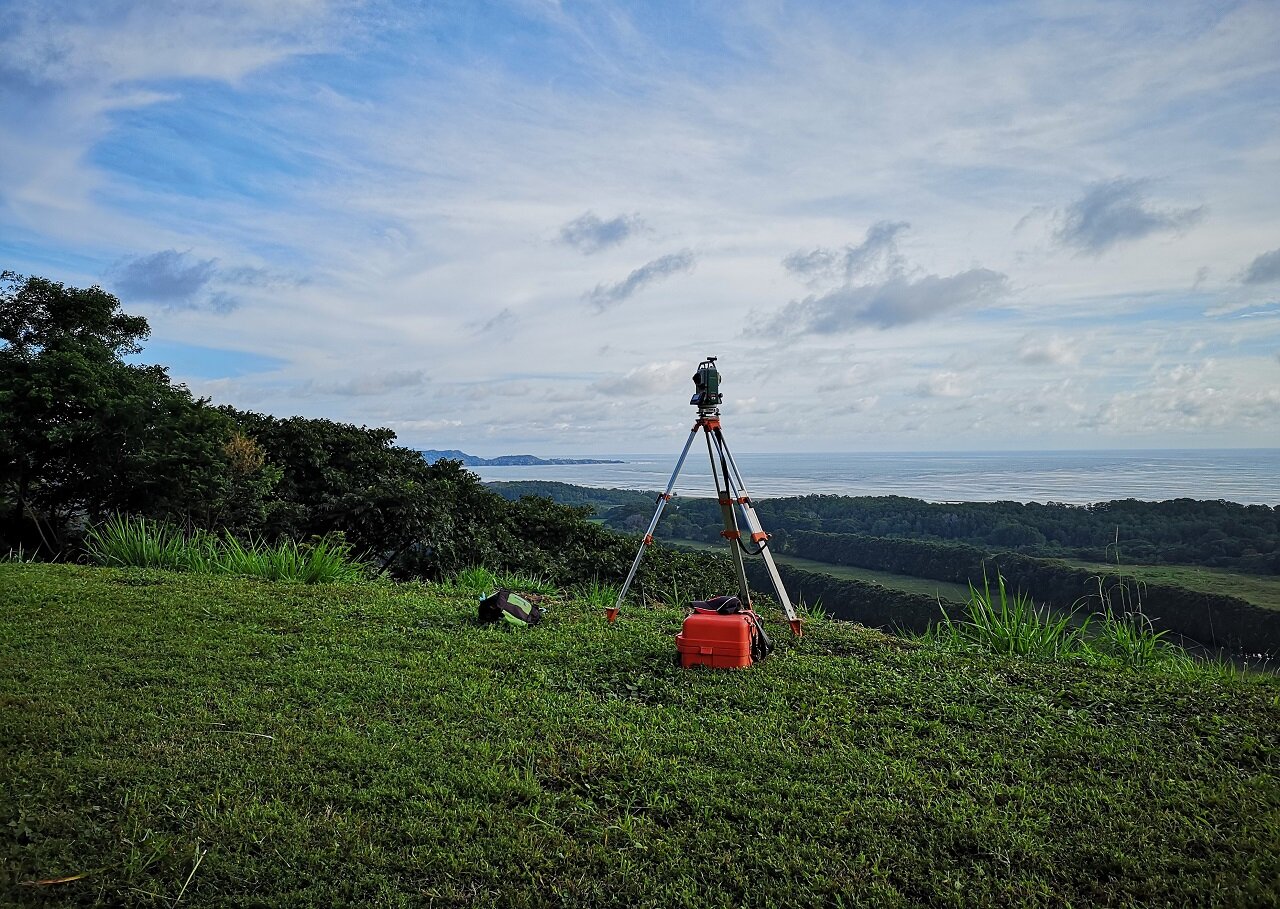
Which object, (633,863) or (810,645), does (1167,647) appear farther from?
(633,863)

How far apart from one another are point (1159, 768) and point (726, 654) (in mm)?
2300

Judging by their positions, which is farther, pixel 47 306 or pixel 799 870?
pixel 47 306

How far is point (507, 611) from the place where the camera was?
6.14 metres

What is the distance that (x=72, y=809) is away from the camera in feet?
10.2

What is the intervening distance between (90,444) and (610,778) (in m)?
10.6

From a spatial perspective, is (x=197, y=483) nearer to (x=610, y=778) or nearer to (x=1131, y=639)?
(x=610, y=778)

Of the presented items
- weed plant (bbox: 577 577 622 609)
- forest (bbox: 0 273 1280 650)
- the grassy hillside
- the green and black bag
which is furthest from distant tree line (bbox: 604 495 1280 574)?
the grassy hillside

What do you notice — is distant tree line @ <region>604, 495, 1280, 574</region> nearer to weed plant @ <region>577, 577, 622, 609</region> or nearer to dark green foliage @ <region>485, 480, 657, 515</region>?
dark green foliage @ <region>485, 480, 657, 515</region>

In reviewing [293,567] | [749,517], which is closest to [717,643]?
[749,517]

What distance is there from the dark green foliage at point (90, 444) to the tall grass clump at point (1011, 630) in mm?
9711

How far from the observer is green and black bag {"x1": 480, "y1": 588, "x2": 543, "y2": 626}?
20.0ft

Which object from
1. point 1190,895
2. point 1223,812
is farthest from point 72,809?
point 1223,812

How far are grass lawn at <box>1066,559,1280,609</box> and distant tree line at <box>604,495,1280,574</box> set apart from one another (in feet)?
1.65

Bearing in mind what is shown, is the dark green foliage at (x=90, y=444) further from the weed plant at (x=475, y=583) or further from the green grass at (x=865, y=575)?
the green grass at (x=865, y=575)
